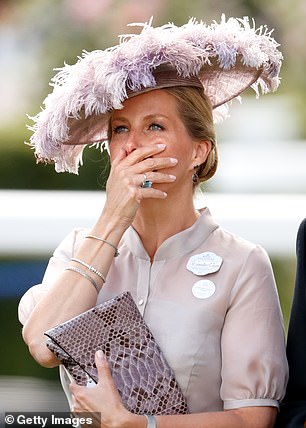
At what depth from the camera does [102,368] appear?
274cm

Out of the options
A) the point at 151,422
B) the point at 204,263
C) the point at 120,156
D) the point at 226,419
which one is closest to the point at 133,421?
the point at 151,422

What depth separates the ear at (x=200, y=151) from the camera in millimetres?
3107

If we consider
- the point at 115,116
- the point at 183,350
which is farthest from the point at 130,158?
the point at 183,350

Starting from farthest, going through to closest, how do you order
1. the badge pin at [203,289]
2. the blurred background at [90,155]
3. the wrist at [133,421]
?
the blurred background at [90,155], the badge pin at [203,289], the wrist at [133,421]

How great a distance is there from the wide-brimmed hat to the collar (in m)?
0.39

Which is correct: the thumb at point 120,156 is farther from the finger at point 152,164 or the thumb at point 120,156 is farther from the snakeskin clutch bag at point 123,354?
the snakeskin clutch bag at point 123,354

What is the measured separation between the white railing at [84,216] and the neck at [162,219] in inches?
59.3

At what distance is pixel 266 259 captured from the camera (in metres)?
3.04

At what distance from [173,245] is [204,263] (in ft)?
0.37

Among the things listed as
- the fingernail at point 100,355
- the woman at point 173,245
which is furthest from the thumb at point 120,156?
the fingernail at point 100,355

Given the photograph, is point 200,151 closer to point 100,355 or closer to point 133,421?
point 100,355

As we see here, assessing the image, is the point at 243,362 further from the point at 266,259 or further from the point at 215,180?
the point at 215,180

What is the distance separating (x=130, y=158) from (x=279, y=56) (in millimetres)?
535

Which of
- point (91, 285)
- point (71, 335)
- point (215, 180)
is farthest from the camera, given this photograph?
point (215, 180)
